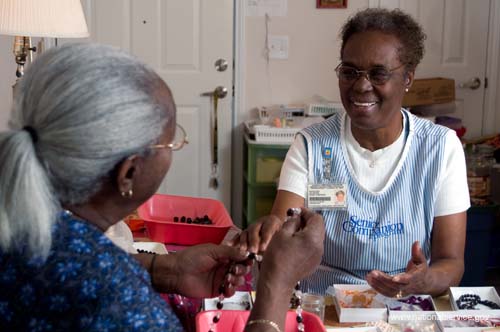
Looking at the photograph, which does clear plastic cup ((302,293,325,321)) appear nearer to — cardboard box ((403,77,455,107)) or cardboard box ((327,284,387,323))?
cardboard box ((327,284,387,323))

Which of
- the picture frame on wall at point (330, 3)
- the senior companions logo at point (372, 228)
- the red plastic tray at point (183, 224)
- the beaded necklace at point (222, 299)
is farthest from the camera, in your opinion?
the picture frame on wall at point (330, 3)

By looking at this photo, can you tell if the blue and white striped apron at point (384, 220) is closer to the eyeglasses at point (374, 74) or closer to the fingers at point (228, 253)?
the eyeglasses at point (374, 74)

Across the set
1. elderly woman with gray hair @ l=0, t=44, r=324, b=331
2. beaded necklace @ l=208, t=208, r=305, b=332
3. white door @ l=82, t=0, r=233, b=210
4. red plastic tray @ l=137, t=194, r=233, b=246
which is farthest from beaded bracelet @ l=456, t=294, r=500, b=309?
white door @ l=82, t=0, r=233, b=210

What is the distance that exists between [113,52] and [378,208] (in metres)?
1.13

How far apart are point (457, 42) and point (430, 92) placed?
0.45 metres

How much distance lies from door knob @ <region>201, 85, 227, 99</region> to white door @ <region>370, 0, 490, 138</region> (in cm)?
102

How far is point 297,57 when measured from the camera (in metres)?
4.11

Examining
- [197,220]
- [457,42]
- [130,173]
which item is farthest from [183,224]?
[457,42]

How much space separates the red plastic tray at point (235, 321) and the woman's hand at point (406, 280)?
240mm

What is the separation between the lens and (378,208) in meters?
2.01

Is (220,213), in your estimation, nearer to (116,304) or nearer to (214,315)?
(214,315)

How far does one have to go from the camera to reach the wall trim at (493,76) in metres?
4.23

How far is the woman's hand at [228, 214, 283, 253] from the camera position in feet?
5.02

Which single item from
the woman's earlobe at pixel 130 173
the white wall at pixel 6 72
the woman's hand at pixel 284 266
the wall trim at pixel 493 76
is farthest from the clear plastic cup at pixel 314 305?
the wall trim at pixel 493 76
